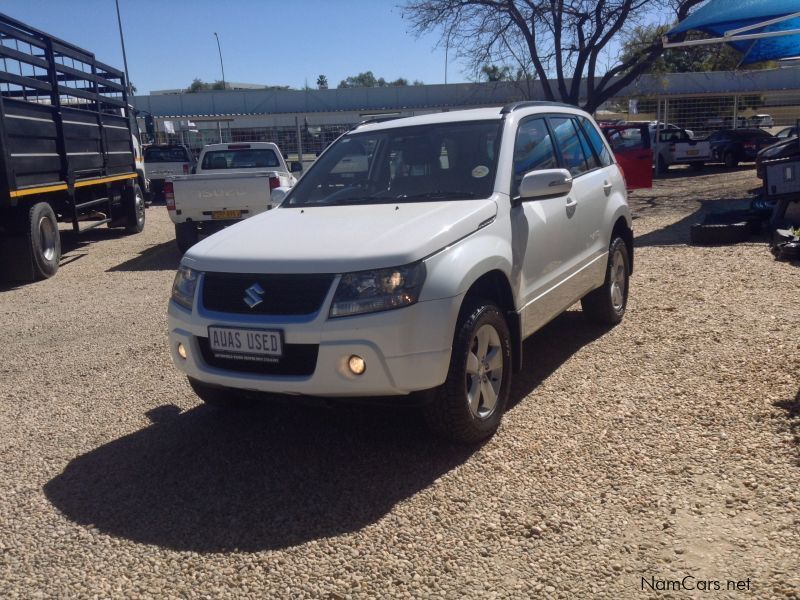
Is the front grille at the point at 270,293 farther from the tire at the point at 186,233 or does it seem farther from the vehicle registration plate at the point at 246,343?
the tire at the point at 186,233

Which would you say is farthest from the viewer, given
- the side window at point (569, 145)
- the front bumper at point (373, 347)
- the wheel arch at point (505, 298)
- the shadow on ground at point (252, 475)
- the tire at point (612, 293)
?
the tire at point (612, 293)

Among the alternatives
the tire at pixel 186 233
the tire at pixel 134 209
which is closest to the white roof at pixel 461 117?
the tire at pixel 186 233

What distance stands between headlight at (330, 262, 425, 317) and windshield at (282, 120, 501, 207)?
3.49 ft

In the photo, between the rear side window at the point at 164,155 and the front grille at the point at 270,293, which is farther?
the rear side window at the point at 164,155

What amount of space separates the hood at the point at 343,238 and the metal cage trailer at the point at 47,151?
620 cm

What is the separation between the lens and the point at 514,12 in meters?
21.7

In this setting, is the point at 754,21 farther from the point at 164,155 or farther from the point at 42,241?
the point at 164,155

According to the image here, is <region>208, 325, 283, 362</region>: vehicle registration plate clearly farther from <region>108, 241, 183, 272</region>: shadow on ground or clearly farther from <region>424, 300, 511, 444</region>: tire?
<region>108, 241, 183, 272</region>: shadow on ground

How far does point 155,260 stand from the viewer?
39.9ft

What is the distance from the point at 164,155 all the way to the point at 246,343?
73.9ft

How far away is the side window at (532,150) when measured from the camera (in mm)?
4824

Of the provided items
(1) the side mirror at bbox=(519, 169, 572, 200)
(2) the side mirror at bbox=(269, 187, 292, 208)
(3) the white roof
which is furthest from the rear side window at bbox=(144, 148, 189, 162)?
(1) the side mirror at bbox=(519, 169, 572, 200)

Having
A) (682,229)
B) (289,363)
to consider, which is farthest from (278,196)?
(682,229)

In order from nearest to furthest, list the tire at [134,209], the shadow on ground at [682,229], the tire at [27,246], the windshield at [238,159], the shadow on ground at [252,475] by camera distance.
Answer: the shadow on ground at [252,475]
the tire at [27,246]
the shadow on ground at [682,229]
the windshield at [238,159]
the tire at [134,209]
